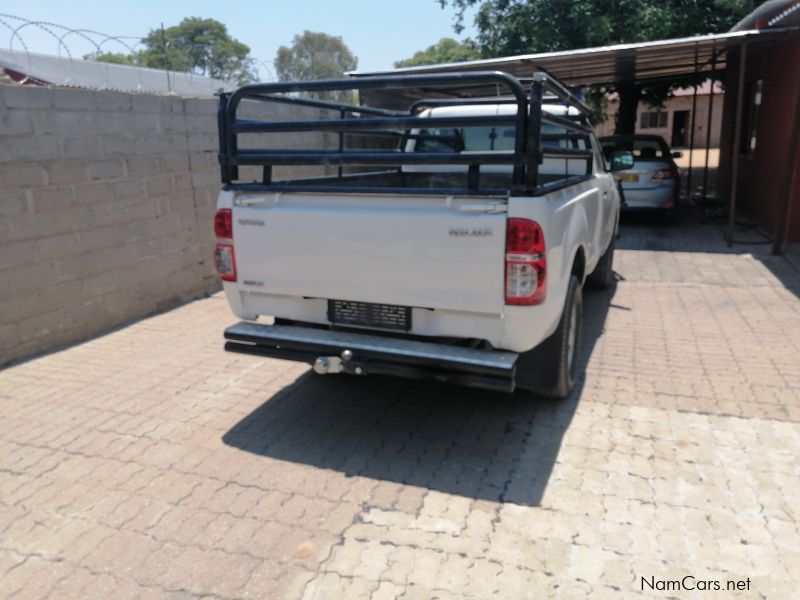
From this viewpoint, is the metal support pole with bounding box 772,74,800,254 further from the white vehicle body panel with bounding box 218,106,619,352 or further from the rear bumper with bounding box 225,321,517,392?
the rear bumper with bounding box 225,321,517,392

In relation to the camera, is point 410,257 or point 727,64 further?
point 727,64

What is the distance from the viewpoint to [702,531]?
117 inches

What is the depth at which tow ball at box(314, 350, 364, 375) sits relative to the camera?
3.59 meters

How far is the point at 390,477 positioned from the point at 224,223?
1.80 meters

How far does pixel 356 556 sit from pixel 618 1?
1552 cm

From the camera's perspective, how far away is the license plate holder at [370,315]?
3667 millimetres

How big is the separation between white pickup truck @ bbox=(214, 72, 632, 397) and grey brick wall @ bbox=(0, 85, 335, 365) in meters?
2.25

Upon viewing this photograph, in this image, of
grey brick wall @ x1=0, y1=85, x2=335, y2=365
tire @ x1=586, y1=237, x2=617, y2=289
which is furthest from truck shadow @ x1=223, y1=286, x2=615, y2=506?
tire @ x1=586, y1=237, x2=617, y2=289

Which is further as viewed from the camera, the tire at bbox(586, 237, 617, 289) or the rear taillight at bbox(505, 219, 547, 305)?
the tire at bbox(586, 237, 617, 289)

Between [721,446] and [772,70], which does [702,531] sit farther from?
[772,70]

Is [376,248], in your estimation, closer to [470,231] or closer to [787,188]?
[470,231]

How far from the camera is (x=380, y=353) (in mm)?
3533

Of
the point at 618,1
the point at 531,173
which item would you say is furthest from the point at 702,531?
the point at 618,1

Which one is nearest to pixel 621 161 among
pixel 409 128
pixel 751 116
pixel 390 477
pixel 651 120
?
pixel 409 128
